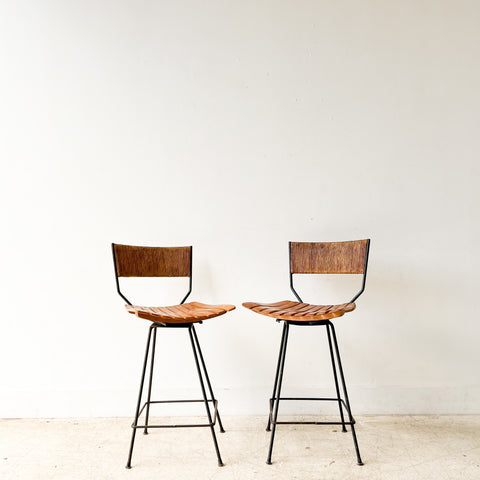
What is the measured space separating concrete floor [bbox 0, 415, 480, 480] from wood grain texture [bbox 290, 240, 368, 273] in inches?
33.6

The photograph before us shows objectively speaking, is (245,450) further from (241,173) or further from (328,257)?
(241,173)

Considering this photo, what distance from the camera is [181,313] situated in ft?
6.45

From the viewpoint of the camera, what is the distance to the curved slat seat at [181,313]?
177 centimetres

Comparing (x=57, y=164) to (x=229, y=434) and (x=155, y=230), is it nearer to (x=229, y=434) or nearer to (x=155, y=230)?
(x=155, y=230)

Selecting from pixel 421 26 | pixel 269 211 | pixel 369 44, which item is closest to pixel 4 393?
pixel 269 211

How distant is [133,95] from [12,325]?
151 cm

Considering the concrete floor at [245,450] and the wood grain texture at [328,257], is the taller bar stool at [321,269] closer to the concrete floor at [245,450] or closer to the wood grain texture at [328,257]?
the wood grain texture at [328,257]

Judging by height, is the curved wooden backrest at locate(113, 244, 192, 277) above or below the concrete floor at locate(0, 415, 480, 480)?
above

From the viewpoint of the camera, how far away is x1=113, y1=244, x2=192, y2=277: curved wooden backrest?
217 cm

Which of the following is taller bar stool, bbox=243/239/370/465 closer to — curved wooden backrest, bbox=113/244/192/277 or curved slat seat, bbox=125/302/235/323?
curved slat seat, bbox=125/302/235/323

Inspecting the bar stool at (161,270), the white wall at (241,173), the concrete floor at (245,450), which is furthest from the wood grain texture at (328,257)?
the concrete floor at (245,450)

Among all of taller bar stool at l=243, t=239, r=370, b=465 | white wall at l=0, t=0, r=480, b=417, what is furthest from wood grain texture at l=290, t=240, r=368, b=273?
white wall at l=0, t=0, r=480, b=417

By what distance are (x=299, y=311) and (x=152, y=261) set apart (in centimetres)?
84

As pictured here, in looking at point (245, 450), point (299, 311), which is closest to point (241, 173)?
point (299, 311)
